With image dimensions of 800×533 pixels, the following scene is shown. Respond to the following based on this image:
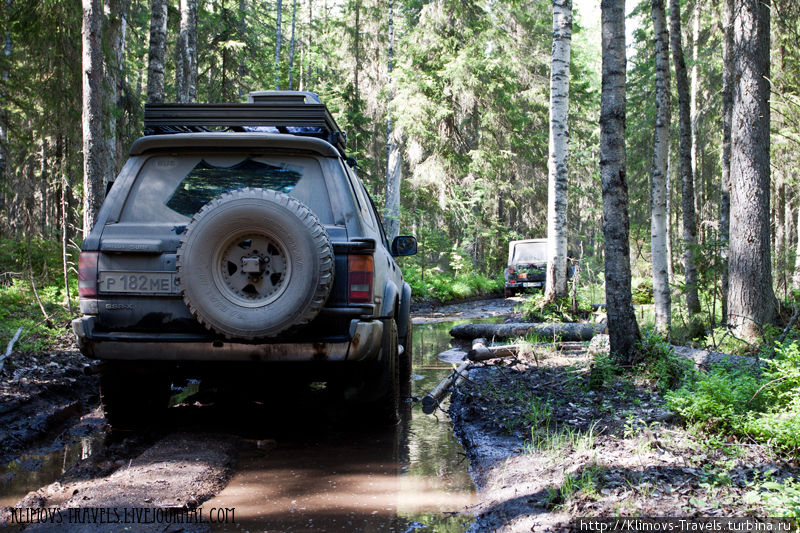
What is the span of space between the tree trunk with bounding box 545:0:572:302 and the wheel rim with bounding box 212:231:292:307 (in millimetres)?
9656

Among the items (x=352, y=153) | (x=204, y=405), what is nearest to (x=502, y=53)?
(x=352, y=153)

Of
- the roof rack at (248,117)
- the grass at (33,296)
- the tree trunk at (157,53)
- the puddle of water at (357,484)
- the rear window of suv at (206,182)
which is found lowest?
the puddle of water at (357,484)

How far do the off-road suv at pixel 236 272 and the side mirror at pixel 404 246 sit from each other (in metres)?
1.44

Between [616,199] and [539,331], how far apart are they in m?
3.73

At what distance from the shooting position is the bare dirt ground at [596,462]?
9.22 ft

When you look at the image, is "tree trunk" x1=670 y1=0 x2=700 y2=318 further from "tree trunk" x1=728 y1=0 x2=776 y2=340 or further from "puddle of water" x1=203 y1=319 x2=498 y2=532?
"puddle of water" x1=203 y1=319 x2=498 y2=532

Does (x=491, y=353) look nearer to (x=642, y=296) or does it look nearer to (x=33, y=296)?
(x=33, y=296)

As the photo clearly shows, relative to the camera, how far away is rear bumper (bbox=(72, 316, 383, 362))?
3996mm

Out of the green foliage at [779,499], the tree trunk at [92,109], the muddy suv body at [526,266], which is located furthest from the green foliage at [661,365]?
the muddy suv body at [526,266]

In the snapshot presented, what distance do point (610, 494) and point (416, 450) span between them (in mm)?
1699

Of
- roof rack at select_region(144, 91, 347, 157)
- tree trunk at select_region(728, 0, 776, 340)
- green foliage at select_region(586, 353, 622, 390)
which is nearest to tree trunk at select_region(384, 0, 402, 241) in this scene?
tree trunk at select_region(728, 0, 776, 340)

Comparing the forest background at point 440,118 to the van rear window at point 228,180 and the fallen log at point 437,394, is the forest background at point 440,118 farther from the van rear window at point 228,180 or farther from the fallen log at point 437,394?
the van rear window at point 228,180

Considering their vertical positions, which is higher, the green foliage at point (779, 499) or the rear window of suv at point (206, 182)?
the rear window of suv at point (206, 182)

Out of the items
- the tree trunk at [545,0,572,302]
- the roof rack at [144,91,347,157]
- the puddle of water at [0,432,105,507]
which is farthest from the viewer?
the tree trunk at [545,0,572,302]
